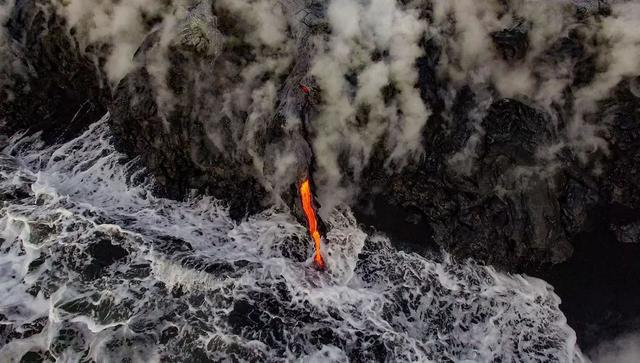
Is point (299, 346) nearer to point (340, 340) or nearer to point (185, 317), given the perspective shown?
point (340, 340)

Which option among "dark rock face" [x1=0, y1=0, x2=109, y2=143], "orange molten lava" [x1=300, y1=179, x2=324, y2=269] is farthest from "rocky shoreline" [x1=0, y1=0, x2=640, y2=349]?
"dark rock face" [x1=0, y1=0, x2=109, y2=143]

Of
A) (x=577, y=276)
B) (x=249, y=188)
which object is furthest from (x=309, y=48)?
(x=577, y=276)

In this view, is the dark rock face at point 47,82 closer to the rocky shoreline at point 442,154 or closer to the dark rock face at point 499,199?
the rocky shoreline at point 442,154

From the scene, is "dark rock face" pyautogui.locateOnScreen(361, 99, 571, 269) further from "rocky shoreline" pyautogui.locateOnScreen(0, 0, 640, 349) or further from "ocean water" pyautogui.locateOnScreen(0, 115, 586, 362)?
"ocean water" pyautogui.locateOnScreen(0, 115, 586, 362)

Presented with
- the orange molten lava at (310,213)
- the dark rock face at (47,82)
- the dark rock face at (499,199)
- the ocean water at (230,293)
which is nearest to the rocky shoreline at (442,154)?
the dark rock face at (499,199)

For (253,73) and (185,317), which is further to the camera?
(253,73)
